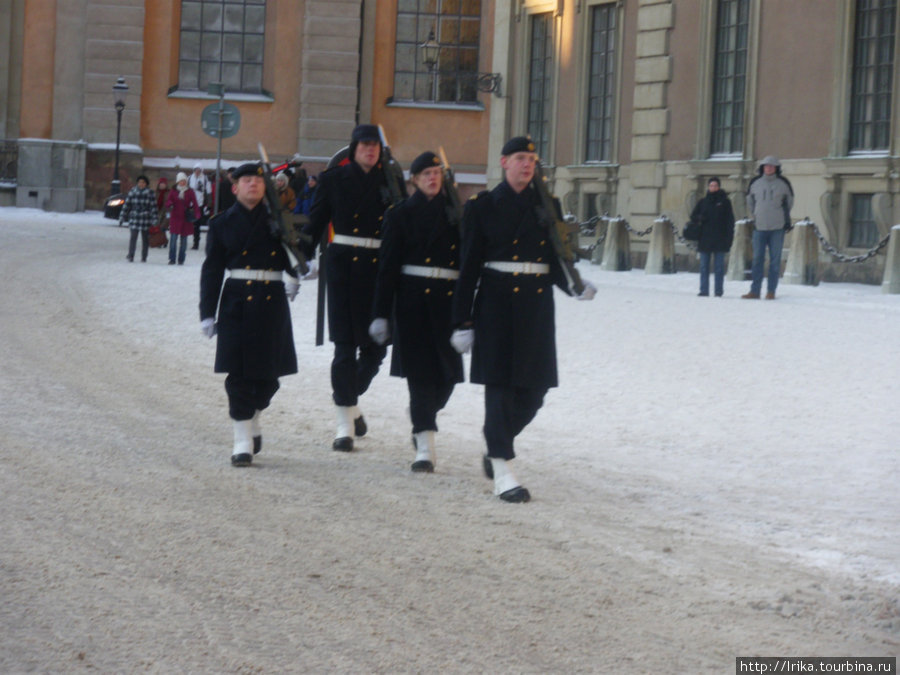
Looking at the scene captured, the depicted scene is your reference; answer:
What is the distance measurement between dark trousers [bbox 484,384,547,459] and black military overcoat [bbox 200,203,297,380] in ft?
4.12

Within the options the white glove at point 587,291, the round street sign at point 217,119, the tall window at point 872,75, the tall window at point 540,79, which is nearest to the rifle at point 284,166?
the round street sign at point 217,119

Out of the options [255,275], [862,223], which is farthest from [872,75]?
[255,275]

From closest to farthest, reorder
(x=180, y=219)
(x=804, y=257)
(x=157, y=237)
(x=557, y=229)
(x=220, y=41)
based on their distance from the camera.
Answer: (x=557, y=229) → (x=804, y=257) → (x=180, y=219) → (x=157, y=237) → (x=220, y=41)

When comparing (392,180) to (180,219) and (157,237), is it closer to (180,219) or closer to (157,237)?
(180,219)

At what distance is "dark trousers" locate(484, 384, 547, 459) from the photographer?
24.6ft

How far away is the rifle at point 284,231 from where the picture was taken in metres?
8.30

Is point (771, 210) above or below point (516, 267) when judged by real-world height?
above

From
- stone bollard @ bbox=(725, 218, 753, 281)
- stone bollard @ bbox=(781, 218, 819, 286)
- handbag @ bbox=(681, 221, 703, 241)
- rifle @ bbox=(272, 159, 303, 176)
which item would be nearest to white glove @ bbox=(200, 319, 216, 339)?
rifle @ bbox=(272, 159, 303, 176)

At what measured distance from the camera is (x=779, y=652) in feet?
16.3

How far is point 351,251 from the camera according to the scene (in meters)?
8.85

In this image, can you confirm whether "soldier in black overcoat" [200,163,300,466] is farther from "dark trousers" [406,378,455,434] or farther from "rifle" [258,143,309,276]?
"dark trousers" [406,378,455,434]

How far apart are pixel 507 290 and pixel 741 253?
584 inches

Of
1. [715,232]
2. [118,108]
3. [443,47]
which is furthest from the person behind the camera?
[443,47]

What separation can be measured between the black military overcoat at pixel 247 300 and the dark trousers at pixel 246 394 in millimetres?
66
